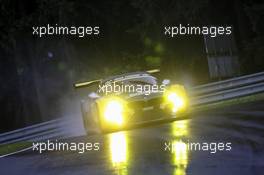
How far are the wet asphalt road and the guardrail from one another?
6.30ft

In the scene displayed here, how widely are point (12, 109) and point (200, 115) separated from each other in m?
9.87

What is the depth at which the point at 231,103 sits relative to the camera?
15555mm

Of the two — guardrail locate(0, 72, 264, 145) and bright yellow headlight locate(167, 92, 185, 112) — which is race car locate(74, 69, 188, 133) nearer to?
bright yellow headlight locate(167, 92, 185, 112)

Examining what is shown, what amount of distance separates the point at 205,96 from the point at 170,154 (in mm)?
6487

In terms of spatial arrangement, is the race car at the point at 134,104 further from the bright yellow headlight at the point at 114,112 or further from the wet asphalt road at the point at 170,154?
the wet asphalt road at the point at 170,154

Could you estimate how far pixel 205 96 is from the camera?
15391 mm

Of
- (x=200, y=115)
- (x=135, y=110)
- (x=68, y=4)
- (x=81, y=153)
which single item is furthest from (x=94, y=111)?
(x=68, y=4)

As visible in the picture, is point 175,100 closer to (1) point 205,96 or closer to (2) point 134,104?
(2) point 134,104

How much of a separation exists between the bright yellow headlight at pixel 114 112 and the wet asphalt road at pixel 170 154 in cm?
36

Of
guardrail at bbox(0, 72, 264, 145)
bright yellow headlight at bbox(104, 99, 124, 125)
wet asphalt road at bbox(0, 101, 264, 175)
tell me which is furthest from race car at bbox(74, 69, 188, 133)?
guardrail at bbox(0, 72, 264, 145)

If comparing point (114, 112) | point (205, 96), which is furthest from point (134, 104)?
point (205, 96)

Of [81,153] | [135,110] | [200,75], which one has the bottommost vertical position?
[81,153]

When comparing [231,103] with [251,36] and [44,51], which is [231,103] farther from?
[44,51]

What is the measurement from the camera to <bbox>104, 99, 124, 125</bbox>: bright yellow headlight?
12.6 metres
